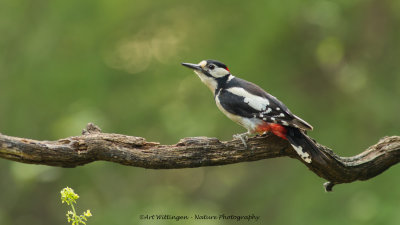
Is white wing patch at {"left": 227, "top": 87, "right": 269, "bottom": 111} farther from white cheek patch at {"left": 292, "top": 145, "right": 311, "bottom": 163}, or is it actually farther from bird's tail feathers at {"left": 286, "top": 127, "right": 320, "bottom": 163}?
white cheek patch at {"left": 292, "top": 145, "right": 311, "bottom": 163}

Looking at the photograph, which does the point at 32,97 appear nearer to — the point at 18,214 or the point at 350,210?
the point at 18,214

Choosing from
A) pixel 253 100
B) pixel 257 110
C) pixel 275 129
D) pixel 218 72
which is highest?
pixel 218 72

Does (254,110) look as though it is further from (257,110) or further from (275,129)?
(275,129)

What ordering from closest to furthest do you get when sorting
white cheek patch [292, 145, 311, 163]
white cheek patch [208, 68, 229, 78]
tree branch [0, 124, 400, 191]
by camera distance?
tree branch [0, 124, 400, 191] → white cheek patch [292, 145, 311, 163] → white cheek patch [208, 68, 229, 78]

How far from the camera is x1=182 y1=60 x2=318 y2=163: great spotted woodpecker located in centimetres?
427

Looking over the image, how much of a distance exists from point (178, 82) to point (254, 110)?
4351 mm

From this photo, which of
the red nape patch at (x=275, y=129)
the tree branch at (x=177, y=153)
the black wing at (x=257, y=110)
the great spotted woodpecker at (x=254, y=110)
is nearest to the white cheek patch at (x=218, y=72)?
the great spotted woodpecker at (x=254, y=110)

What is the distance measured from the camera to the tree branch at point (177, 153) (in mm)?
3678

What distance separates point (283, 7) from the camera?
8.77 metres

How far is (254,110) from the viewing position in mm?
4594

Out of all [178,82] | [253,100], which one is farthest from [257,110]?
[178,82]

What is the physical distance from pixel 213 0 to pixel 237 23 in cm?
61

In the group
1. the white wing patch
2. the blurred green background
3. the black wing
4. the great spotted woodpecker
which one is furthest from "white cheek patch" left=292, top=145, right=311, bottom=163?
the blurred green background

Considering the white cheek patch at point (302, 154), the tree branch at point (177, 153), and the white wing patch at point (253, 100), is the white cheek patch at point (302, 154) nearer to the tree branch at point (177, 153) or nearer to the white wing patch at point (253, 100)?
the tree branch at point (177, 153)
